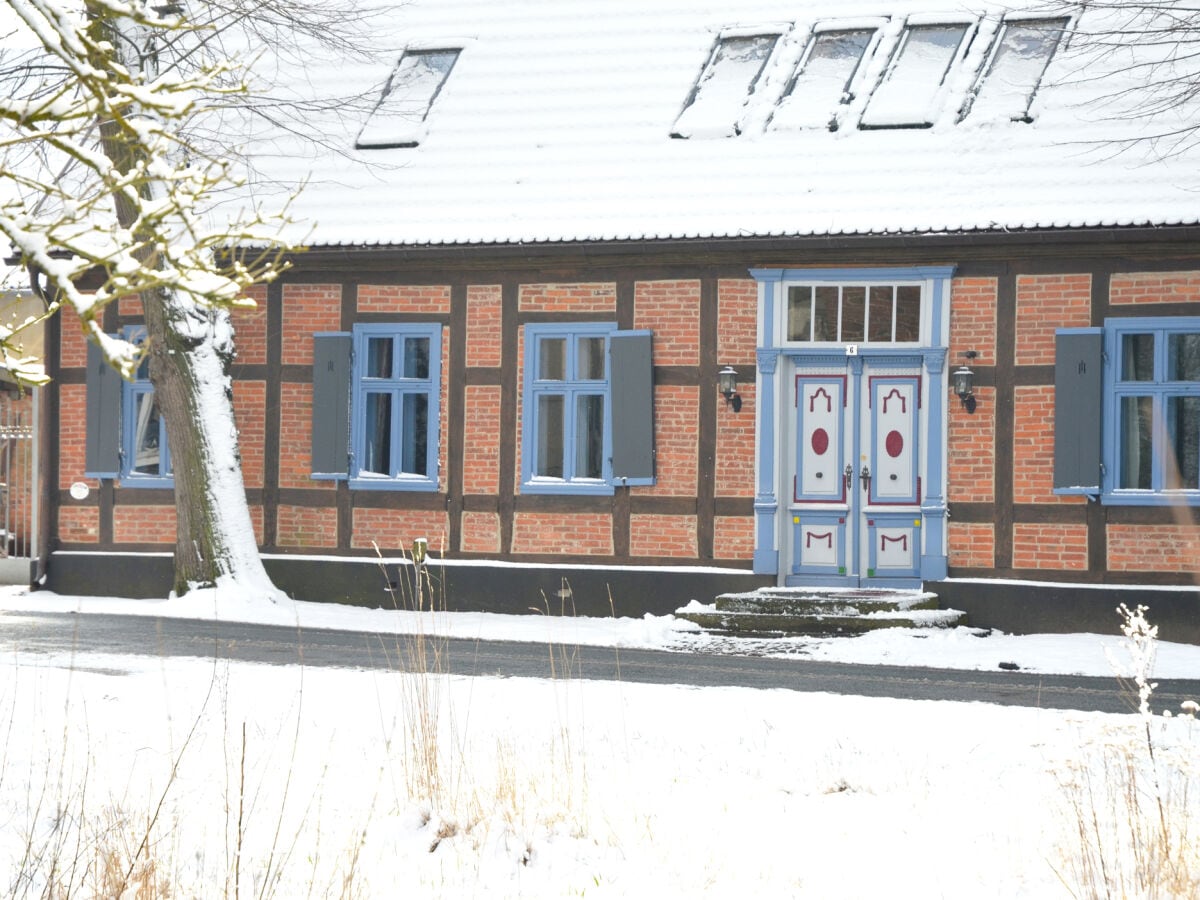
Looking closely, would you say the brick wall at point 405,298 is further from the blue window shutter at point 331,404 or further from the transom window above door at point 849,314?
the transom window above door at point 849,314

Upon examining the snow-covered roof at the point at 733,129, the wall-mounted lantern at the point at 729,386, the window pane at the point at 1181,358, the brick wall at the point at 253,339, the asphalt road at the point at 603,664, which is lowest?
the asphalt road at the point at 603,664

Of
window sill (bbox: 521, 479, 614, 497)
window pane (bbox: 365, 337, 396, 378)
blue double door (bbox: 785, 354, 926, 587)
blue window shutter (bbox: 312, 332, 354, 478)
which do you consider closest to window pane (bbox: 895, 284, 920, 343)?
blue double door (bbox: 785, 354, 926, 587)

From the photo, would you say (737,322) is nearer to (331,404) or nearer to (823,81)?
(823,81)

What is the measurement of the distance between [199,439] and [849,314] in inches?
243

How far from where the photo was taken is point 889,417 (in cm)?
1413

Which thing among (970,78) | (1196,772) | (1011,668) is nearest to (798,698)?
(1011,668)

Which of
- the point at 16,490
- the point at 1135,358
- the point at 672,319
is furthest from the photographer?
the point at 16,490

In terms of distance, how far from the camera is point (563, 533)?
14.5 m

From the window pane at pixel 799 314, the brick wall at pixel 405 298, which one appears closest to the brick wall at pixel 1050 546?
the window pane at pixel 799 314

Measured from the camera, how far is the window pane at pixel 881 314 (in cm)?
1400

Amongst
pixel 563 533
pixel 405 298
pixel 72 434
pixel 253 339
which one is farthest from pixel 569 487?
pixel 72 434

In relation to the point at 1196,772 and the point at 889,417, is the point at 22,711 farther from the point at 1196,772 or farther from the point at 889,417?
the point at 889,417

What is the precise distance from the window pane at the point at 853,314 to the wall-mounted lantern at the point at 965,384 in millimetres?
966

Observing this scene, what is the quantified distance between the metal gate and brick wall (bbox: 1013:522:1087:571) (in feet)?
33.0
